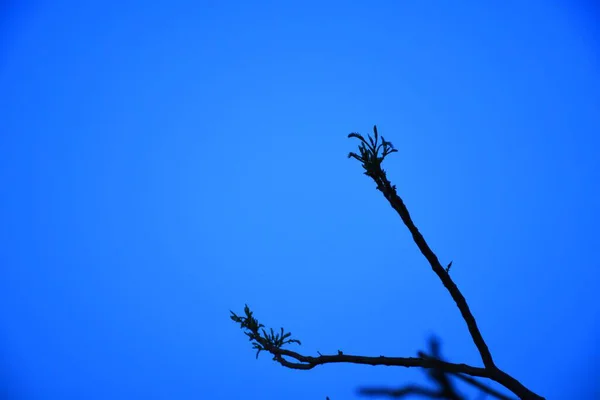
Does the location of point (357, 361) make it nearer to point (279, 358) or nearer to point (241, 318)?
point (279, 358)

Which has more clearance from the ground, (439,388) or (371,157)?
(371,157)

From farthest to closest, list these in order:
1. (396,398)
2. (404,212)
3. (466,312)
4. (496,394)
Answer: (466,312)
(404,212)
(396,398)
(496,394)

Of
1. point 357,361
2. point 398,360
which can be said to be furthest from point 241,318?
point 398,360

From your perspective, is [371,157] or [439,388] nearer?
[439,388]

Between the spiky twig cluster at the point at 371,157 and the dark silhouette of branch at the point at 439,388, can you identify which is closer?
the dark silhouette of branch at the point at 439,388

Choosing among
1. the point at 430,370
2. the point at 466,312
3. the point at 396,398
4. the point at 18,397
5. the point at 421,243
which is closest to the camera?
the point at 430,370

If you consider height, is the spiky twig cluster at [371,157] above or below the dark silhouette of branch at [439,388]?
above

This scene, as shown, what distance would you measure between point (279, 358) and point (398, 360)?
201 cm

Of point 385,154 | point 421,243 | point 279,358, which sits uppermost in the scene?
point 385,154

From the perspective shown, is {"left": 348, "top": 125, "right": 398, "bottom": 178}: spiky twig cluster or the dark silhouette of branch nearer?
the dark silhouette of branch

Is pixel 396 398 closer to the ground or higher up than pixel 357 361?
closer to the ground

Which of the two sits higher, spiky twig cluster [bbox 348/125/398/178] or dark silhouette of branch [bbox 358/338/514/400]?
spiky twig cluster [bbox 348/125/398/178]

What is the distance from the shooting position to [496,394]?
125 cm

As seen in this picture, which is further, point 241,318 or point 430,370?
point 241,318
